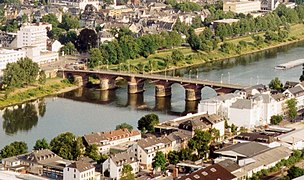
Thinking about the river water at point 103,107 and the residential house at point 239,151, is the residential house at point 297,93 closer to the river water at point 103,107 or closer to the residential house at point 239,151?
the river water at point 103,107

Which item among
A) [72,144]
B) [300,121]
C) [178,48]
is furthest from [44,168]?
[178,48]

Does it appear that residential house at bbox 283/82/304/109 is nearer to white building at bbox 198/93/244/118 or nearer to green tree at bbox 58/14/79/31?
white building at bbox 198/93/244/118

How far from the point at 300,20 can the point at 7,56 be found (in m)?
20.1

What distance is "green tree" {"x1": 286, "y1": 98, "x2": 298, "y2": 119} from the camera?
2311 centimetres

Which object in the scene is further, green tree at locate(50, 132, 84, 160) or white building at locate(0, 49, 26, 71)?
white building at locate(0, 49, 26, 71)

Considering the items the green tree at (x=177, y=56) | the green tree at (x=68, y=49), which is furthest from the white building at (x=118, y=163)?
the green tree at (x=68, y=49)

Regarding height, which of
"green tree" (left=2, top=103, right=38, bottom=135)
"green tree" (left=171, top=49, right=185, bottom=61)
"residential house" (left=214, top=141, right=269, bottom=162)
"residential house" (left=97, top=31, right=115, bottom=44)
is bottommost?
"green tree" (left=2, top=103, right=38, bottom=135)

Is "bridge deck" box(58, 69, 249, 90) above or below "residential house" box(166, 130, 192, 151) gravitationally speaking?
above

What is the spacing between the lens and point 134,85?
93.9 feet

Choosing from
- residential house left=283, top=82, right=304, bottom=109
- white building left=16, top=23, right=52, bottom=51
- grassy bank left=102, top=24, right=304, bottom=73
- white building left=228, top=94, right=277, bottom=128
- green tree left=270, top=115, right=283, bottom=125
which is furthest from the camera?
white building left=16, top=23, right=52, bottom=51

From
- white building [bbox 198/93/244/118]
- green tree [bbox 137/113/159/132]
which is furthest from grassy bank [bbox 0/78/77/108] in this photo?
white building [bbox 198/93/244/118]

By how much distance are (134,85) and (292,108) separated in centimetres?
697

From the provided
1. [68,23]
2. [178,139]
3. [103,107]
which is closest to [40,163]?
[178,139]

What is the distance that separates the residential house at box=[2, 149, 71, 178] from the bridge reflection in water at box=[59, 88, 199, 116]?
23.6 ft
